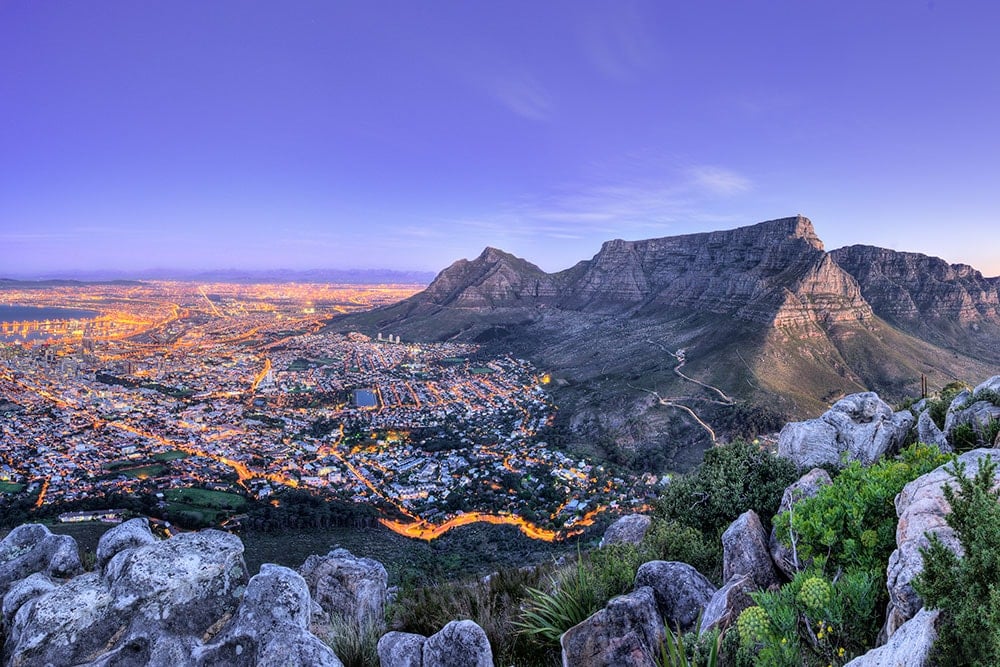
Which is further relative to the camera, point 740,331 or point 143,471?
point 740,331

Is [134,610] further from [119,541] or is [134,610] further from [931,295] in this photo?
[931,295]

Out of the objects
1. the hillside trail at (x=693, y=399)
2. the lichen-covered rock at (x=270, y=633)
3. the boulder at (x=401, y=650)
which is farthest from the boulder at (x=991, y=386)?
the hillside trail at (x=693, y=399)

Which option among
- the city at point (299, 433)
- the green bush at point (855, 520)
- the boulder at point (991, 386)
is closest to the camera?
the green bush at point (855, 520)

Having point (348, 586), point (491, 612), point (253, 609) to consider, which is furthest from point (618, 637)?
point (348, 586)

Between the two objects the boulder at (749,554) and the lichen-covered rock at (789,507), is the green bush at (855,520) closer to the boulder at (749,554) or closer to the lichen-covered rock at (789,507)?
the lichen-covered rock at (789,507)

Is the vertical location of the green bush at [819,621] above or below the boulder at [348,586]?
above
